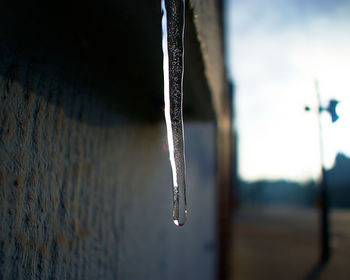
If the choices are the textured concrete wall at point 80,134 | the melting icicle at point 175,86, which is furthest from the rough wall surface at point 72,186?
the melting icicle at point 175,86

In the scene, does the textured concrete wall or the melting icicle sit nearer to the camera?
the textured concrete wall

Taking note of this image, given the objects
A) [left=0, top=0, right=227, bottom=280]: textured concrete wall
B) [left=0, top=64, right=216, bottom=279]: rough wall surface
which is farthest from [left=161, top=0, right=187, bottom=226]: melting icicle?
[left=0, top=64, right=216, bottom=279]: rough wall surface

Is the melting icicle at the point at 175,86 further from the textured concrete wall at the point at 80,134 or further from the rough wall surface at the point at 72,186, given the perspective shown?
the rough wall surface at the point at 72,186

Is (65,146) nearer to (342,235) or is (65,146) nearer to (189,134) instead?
(189,134)

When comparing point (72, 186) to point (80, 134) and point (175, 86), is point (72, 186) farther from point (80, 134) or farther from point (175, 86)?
point (175, 86)

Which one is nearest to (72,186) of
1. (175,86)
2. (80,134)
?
(80,134)

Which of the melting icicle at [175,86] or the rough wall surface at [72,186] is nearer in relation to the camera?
the rough wall surface at [72,186]

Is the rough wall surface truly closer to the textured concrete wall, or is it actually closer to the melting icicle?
the textured concrete wall
